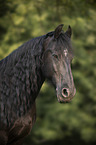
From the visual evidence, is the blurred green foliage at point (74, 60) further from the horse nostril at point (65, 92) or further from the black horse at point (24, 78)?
the horse nostril at point (65, 92)

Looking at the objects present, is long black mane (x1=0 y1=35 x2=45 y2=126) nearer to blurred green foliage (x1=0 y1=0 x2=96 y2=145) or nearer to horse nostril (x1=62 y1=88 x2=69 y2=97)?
horse nostril (x1=62 y1=88 x2=69 y2=97)

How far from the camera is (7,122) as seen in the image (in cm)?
237

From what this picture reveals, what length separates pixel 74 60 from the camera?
562cm

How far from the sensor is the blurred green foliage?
18.6 feet

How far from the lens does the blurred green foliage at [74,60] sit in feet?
18.6

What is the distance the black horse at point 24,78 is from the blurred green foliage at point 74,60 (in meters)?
2.97

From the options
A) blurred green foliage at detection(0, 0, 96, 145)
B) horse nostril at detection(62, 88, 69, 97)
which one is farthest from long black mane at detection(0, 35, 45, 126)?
blurred green foliage at detection(0, 0, 96, 145)

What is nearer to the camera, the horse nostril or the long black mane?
the horse nostril

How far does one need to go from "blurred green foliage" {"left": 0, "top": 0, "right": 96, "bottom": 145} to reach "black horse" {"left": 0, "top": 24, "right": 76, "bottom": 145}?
297 cm

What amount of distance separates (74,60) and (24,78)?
3.33m

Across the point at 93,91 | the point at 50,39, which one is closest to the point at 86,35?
the point at 93,91

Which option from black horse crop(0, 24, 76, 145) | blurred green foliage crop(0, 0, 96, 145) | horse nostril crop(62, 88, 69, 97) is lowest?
horse nostril crop(62, 88, 69, 97)

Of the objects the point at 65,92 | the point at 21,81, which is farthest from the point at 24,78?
the point at 65,92

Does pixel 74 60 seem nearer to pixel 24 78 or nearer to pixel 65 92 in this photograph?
pixel 24 78
